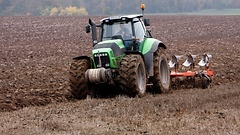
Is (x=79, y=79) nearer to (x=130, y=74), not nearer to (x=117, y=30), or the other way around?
(x=130, y=74)

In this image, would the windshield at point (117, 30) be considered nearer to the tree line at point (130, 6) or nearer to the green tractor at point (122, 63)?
the green tractor at point (122, 63)

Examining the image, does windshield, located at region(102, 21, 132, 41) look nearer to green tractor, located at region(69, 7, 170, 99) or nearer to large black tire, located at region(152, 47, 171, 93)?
green tractor, located at region(69, 7, 170, 99)

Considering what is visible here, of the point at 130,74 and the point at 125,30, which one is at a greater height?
the point at 125,30

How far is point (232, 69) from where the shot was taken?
1548 centimetres

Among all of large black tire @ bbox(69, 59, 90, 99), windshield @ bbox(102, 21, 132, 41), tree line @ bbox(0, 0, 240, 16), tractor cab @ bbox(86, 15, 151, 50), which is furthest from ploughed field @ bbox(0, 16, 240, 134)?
tree line @ bbox(0, 0, 240, 16)

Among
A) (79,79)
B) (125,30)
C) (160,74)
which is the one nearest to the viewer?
(79,79)

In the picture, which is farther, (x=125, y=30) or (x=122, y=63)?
(x=125, y=30)

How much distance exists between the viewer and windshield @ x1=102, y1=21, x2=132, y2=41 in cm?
1130

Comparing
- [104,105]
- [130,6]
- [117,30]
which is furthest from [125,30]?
[130,6]

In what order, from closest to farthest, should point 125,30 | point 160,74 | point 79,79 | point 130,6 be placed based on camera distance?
point 79,79, point 125,30, point 160,74, point 130,6

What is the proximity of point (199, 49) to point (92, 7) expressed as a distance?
192ft

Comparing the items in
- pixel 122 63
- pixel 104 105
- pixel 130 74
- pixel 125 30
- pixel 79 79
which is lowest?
pixel 104 105

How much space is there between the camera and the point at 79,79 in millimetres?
10625

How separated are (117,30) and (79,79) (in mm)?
1549
